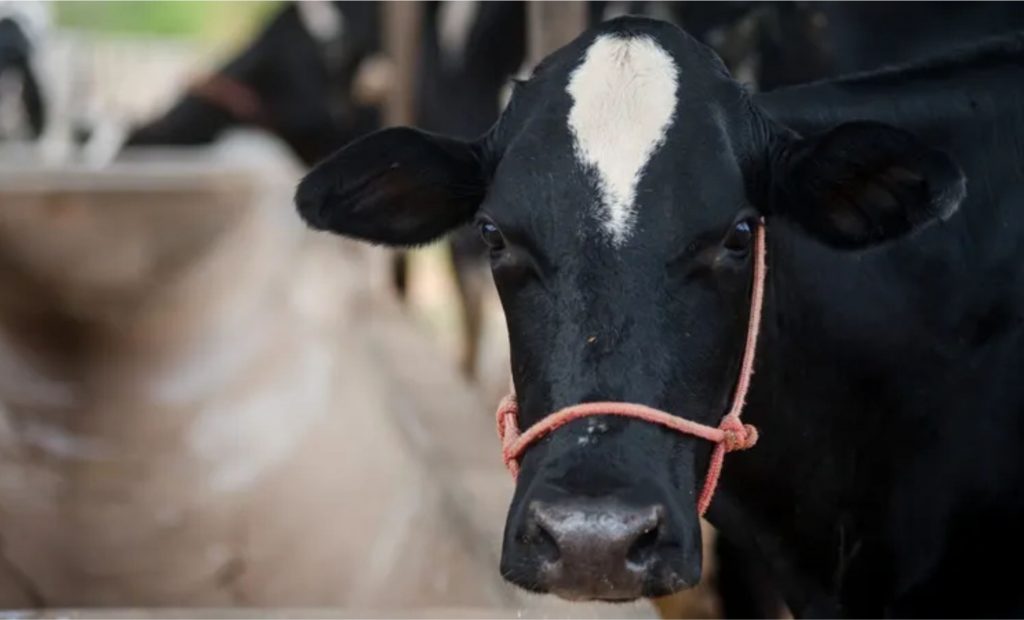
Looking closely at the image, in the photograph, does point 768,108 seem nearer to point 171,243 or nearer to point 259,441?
point 259,441

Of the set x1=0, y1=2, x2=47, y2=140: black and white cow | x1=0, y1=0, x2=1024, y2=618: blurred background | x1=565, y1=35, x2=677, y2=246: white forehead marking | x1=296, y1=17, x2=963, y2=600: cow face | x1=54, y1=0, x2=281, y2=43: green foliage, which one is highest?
x1=565, y1=35, x2=677, y2=246: white forehead marking

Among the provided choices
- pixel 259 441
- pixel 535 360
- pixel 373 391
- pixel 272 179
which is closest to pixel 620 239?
pixel 535 360

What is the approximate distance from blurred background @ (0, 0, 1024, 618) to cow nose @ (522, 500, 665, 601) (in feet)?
1.30

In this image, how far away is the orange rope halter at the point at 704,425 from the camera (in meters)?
1.90

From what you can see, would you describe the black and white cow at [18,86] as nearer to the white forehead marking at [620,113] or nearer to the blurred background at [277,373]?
the blurred background at [277,373]

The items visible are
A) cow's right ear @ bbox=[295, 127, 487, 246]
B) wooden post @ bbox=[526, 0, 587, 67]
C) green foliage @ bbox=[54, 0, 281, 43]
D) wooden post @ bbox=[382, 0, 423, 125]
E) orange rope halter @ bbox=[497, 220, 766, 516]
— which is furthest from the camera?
green foliage @ bbox=[54, 0, 281, 43]

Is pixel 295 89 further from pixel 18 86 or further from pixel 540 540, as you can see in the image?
pixel 540 540

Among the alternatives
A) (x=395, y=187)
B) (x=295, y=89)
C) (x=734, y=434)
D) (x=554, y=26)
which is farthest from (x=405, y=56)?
(x=734, y=434)

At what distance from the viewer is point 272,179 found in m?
6.74

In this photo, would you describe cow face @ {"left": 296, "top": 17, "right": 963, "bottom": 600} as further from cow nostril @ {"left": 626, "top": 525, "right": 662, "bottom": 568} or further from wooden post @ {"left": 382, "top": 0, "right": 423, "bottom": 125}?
wooden post @ {"left": 382, "top": 0, "right": 423, "bottom": 125}

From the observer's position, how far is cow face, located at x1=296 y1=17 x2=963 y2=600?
1.83m

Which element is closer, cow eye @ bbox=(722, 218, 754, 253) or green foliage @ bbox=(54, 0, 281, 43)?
cow eye @ bbox=(722, 218, 754, 253)

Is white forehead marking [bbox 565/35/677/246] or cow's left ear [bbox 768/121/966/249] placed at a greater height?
white forehead marking [bbox 565/35/677/246]

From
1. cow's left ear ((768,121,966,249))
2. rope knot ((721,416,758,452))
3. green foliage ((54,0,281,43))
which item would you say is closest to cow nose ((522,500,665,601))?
rope knot ((721,416,758,452))
